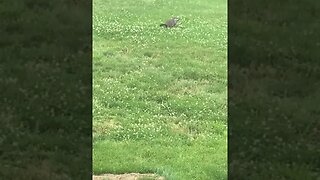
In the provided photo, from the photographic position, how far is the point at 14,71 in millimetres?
13078

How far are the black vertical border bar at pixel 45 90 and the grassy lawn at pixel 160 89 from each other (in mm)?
651

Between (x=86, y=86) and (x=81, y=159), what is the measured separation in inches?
121

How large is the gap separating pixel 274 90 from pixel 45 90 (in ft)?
14.6

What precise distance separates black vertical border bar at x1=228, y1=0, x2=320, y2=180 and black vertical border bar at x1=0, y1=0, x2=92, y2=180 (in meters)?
2.49

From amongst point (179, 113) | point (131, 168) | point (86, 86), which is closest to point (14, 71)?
point (86, 86)

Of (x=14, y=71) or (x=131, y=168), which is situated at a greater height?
(x=14, y=71)

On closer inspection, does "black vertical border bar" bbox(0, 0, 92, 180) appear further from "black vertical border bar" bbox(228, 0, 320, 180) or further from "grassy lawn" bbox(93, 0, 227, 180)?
"black vertical border bar" bbox(228, 0, 320, 180)

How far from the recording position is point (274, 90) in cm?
1300

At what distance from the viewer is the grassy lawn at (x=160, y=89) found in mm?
10555

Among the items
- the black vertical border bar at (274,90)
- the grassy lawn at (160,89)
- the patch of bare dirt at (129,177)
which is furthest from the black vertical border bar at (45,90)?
the black vertical border bar at (274,90)

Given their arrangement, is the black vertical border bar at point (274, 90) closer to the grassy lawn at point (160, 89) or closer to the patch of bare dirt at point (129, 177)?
the grassy lawn at point (160, 89)

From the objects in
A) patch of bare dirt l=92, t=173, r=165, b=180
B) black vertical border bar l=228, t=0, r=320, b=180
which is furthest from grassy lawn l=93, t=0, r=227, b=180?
black vertical border bar l=228, t=0, r=320, b=180

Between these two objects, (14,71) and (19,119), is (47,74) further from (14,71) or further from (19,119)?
(19,119)

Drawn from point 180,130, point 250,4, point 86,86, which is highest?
point 250,4
